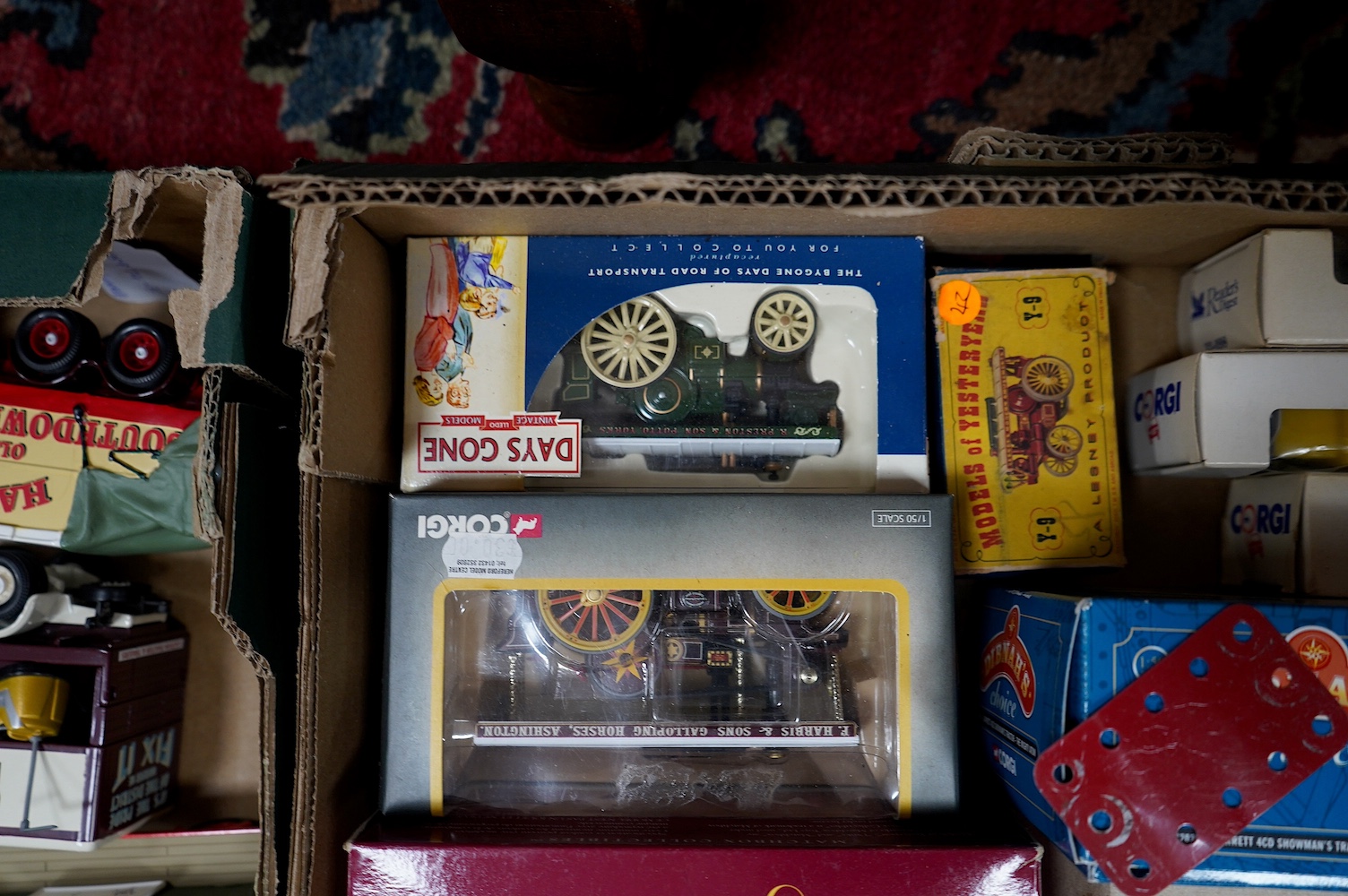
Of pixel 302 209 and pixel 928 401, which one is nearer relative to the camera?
pixel 302 209

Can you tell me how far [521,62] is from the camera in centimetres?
94

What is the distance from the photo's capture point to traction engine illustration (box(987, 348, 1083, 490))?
0.89 metres

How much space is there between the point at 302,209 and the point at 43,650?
613 millimetres

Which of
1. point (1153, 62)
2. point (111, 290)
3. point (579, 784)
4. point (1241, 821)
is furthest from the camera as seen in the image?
point (1153, 62)

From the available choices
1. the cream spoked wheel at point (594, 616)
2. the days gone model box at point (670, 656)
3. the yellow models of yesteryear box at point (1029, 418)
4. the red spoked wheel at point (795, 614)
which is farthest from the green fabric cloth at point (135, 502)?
the yellow models of yesteryear box at point (1029, 418)

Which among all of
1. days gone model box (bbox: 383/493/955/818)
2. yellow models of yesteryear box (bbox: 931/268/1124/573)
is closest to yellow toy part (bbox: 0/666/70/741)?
days gone model box (bbox: 383/493/955/818)

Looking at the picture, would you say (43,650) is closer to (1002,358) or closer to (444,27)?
(444,27)

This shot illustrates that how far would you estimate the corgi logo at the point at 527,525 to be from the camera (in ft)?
2.60

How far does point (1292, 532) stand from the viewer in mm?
851

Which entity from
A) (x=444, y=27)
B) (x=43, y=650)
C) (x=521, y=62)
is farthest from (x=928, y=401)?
(x=43, y=650)

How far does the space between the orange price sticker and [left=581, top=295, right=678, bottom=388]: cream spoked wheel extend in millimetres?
297

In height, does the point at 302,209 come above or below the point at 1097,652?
above

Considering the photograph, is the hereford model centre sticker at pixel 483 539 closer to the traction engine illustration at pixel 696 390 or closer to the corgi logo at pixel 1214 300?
the traction engine illustration at pixel 696 390

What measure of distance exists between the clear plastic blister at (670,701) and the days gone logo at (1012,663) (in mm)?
113
